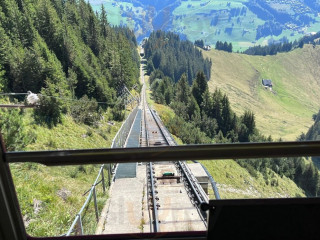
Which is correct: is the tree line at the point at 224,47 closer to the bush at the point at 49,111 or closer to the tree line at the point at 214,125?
the tree line at the point at 214,125

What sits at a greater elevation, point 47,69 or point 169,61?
point 169,61

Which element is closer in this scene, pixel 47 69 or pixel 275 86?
pixel 47 69

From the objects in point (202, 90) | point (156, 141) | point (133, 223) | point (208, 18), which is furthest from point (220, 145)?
point (208, 18)

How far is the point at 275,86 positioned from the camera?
3664 inches

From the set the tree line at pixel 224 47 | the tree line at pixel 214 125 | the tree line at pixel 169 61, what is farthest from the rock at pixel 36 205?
the tree line at pixel 224 47

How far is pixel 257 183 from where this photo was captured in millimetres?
10164

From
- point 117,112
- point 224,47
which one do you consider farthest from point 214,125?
point 224,47

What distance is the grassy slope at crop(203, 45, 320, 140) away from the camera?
6272 cm

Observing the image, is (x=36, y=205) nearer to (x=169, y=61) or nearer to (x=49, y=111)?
(x=49, y=111)

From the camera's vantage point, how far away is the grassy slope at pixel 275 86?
62.7 meters

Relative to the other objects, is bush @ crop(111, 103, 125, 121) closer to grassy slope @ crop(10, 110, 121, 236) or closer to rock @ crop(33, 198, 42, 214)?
grassy slope @ crop(10, 110, 121, 236)

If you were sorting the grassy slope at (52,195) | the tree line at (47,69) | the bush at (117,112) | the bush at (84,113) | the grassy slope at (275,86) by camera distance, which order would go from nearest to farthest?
the grassy slope at (52,195)
the tree line at (47,69)
the bush at (84,113)
the bush at (117,112)
the grassy slope at (275,86)

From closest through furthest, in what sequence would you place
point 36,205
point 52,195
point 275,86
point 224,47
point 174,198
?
point 36,205, point 52,195, point 174,198, point 275,86, point 224,47

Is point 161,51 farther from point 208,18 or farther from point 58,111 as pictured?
point 208,18
